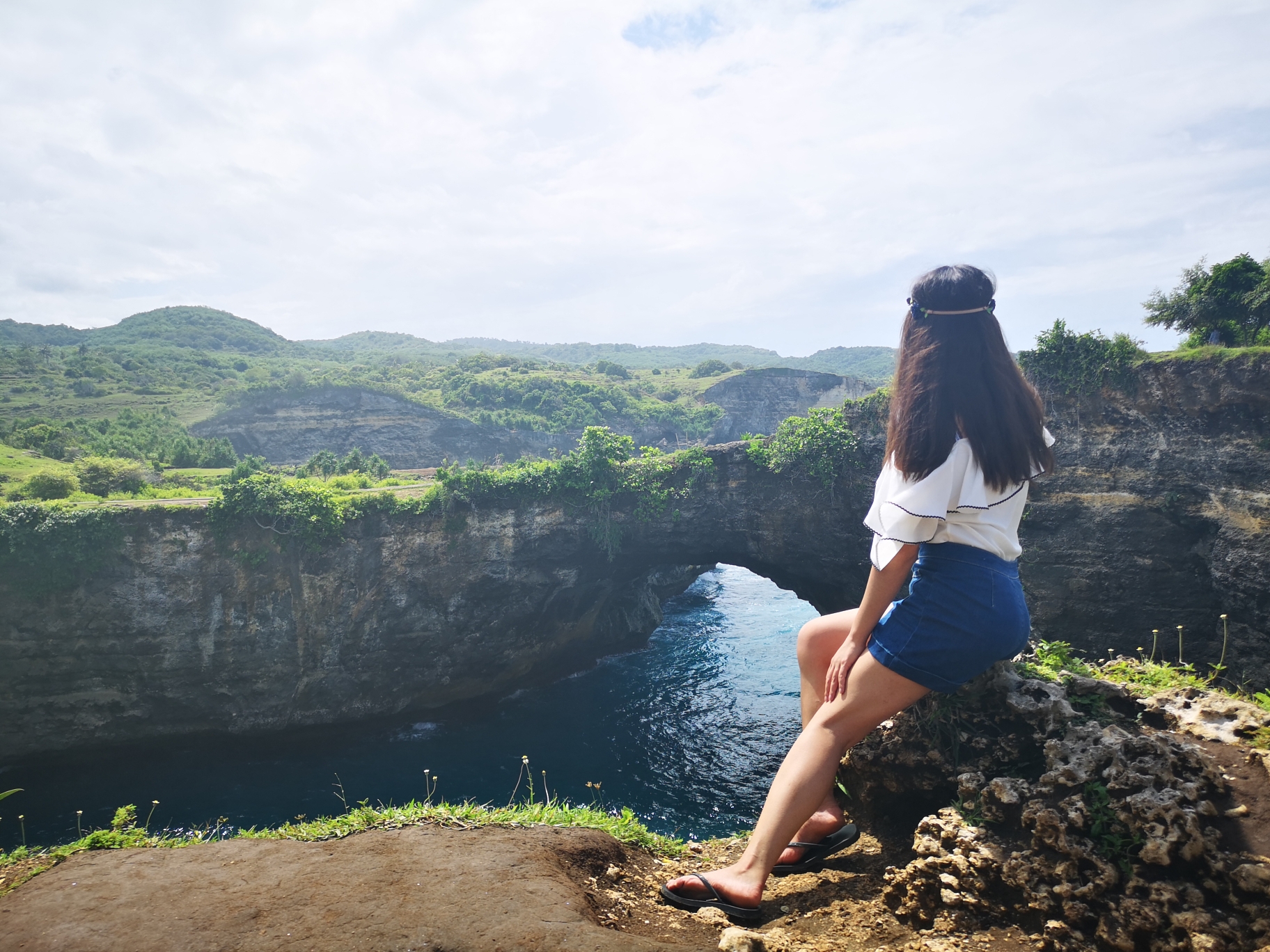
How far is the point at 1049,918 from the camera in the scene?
98.9 inches

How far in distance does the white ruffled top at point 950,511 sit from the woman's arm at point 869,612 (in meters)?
0.04

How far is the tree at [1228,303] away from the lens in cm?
1864

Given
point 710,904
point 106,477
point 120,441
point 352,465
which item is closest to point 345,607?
point 106,477

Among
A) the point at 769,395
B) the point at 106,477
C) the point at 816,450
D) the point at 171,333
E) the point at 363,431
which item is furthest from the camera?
the point at 171,333

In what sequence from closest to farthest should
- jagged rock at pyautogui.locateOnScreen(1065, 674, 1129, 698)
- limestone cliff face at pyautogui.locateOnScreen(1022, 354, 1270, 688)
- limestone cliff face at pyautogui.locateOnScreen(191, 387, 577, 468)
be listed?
jagged rock at pyautogui.locateOnScreen(1065, 674, 1129, 698) < limestone cliff face at pyautogui.locateOnScreen(1022, 354, 1270, 688) < limestone cliff face at pyautogui.locateOnScreen(191, 387, 577, 468)

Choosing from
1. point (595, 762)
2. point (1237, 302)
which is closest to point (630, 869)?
point (595, 762)

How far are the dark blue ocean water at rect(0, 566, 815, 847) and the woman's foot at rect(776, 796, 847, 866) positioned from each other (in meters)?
10.7

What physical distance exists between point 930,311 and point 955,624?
4.76ft

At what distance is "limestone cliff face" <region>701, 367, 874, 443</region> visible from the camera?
236ft

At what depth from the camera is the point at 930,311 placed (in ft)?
10.1

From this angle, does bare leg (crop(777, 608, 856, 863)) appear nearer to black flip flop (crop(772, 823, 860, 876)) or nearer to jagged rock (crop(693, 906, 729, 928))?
black flip flop (crop(772, 823, 860, 876))

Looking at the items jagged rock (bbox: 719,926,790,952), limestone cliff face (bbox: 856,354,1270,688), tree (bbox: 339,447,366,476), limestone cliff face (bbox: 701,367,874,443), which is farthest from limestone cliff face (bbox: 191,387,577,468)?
jagged rock (bbox: 719,926,790,952)

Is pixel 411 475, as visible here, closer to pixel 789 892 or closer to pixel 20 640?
pixel 20 640

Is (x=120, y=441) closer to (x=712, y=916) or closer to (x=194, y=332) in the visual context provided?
(x=712, y=916)
